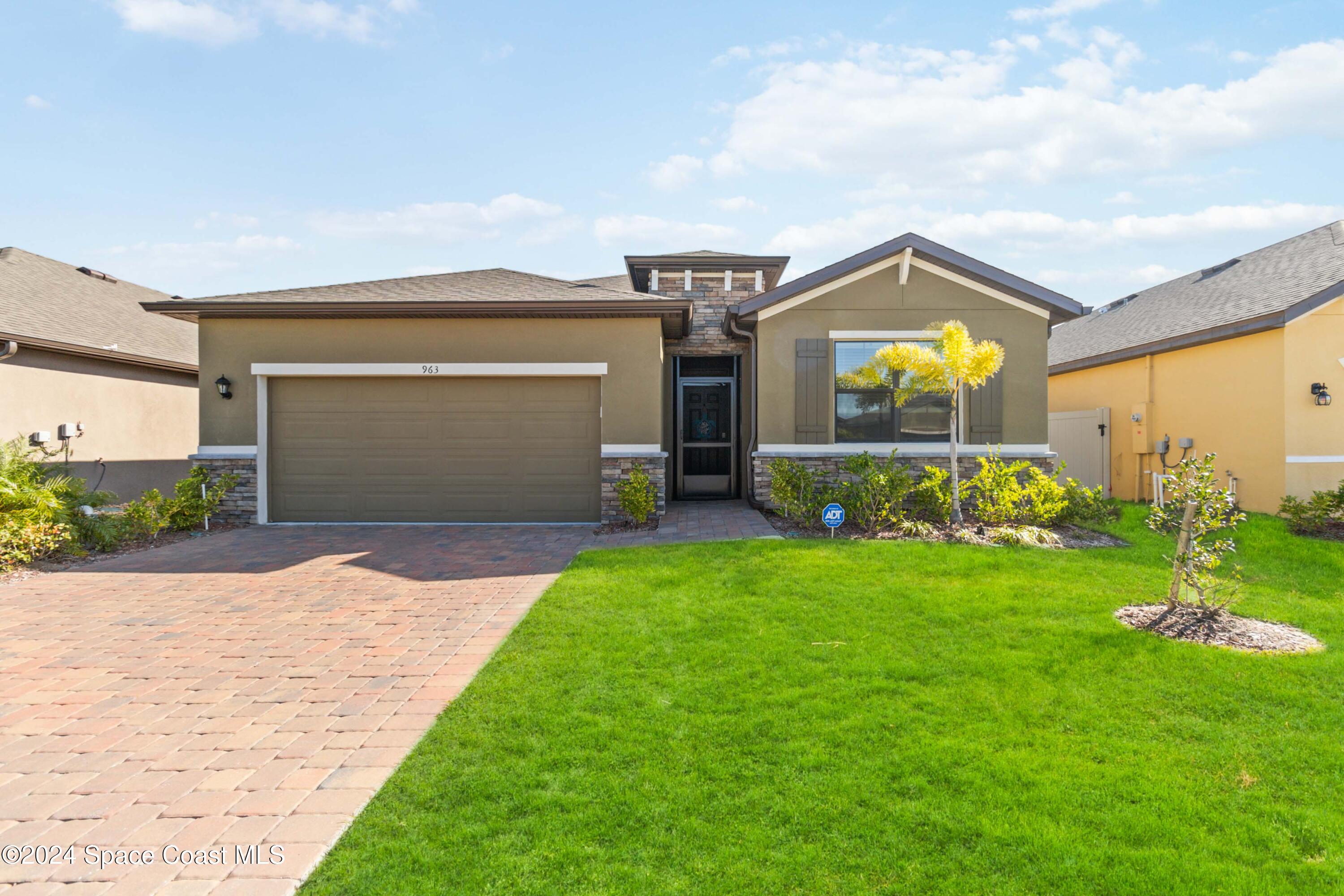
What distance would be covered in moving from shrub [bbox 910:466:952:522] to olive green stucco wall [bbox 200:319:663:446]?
3.72 m

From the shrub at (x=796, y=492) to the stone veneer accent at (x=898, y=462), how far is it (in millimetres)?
128

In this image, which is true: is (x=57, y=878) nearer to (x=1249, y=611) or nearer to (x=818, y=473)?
(x=1249, y=611)

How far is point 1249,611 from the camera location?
16.3 feet

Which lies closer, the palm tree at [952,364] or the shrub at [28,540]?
the shrub at [28,540]

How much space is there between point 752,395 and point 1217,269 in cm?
1062

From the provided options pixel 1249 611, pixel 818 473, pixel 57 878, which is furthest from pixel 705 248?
pixel 57 878

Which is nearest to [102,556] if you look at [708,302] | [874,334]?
[708,302]

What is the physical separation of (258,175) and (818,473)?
1025 cm

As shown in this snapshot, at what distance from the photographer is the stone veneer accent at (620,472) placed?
9.39 metres

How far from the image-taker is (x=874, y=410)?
980 centimetres

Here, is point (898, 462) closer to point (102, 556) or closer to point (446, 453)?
point (446, 453)

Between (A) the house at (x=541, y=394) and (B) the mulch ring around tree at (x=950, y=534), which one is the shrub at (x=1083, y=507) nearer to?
(B) the mulch ring around tree at (x=950, y=534)

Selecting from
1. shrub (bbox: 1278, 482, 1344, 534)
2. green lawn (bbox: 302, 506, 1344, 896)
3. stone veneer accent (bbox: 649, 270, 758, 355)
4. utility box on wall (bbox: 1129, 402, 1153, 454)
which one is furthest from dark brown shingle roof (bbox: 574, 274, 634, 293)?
shrub (bbox: 1278, 482, 1344, 534)

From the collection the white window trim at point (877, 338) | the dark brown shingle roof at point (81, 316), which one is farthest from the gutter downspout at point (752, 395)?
the dark brown shingle roof at point (81, 316)
